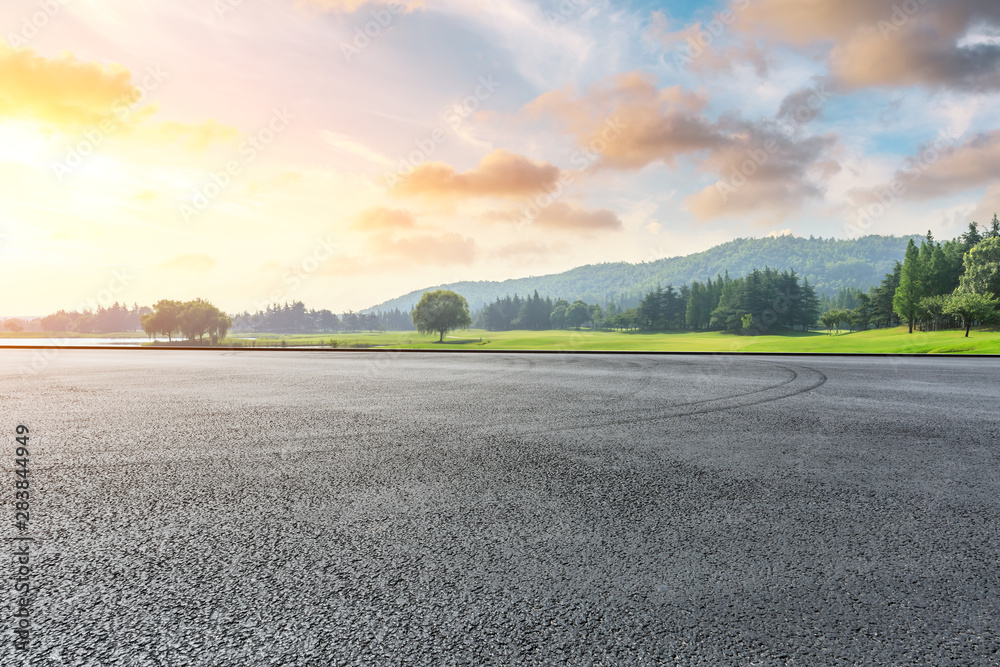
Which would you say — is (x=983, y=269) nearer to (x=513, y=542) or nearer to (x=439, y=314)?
(x=439, y=314)

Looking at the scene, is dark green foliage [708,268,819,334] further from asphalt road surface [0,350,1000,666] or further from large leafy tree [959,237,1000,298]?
asphalt road surface [0,350,1000,666]

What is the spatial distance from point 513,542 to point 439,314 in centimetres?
7766

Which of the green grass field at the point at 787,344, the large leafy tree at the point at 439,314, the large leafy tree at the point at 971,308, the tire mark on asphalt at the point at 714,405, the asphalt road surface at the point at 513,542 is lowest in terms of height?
the green grass field at the point at 787,344

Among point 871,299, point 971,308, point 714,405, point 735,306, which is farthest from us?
point 735,306

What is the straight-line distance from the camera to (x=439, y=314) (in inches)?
3167

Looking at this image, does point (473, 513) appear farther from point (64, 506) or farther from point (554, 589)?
point (64, 506)

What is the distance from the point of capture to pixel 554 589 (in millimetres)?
2854

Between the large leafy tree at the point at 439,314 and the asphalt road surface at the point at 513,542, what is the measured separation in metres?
72.3

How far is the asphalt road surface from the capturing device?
241cm

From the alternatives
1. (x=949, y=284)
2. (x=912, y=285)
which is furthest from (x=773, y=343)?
(x=949, y=284)

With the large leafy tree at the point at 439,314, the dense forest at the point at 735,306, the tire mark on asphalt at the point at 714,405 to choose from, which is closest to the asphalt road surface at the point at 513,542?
the tire mark on asphalt at the point at 714,405

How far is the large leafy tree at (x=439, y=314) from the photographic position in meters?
80.4

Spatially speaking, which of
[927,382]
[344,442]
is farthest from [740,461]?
[927,382]

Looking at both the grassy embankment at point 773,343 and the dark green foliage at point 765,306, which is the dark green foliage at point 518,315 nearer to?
the dark green foliage at point 765,306
